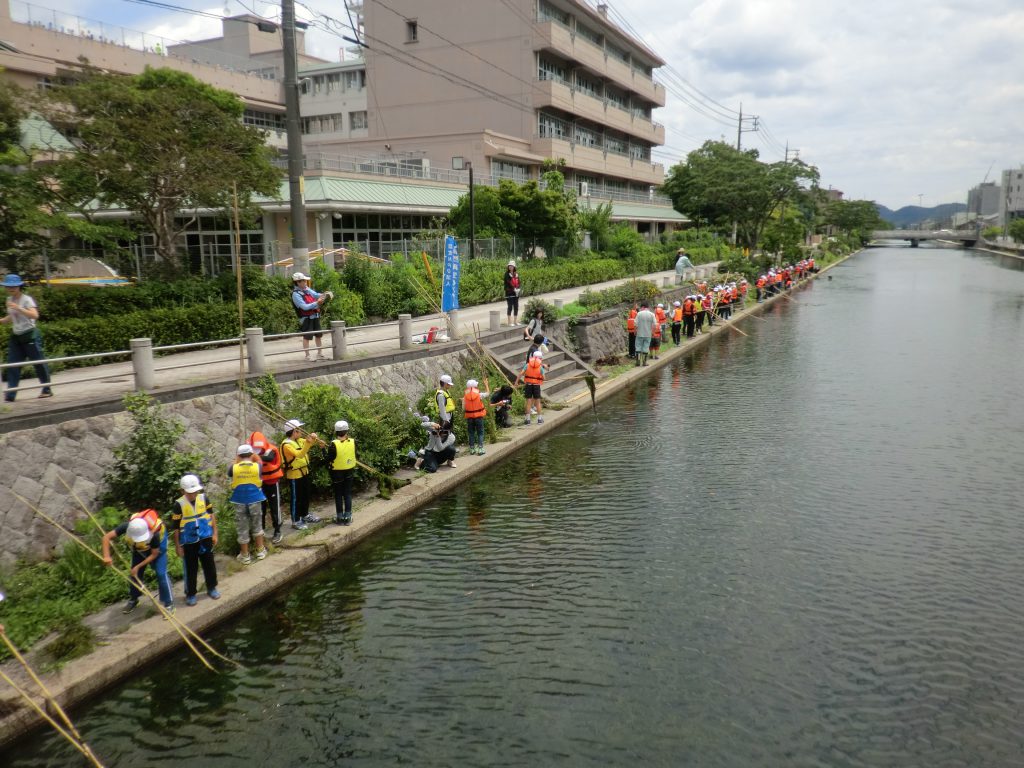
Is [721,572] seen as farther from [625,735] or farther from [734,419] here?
[734,419]

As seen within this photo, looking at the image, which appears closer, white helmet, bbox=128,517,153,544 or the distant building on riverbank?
white helmet, bbox=128,517,153,544

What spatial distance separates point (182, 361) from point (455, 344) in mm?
6528

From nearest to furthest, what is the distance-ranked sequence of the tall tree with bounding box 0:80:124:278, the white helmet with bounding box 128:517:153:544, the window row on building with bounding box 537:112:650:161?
the white helmet with bounding box 128:517:153:544 → the tall tree with bounding box 0:80:124:278 → the window row on building with bounding box 537:112:650:161

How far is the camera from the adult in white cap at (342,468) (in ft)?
37.5

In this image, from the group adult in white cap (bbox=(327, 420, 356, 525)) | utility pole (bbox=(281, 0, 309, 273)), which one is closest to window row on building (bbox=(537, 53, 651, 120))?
utility pole (bbox=(281, 0, 309, 273))

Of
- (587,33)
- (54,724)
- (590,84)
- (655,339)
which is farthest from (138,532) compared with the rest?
(587,33)

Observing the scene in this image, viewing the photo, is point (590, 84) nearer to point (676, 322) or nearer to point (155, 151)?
point (676, 322)

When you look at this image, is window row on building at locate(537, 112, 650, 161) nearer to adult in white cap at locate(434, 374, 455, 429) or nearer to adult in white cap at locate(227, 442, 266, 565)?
adult in white cap at locate(434, 374, 455, 429)

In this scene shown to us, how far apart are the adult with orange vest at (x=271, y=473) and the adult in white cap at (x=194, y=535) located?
60.8 inches

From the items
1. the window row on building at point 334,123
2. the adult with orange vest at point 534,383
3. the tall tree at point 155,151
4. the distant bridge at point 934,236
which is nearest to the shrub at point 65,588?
the adult with orange vest at point 534,383

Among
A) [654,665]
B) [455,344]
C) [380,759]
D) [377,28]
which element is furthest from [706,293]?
[377,28]

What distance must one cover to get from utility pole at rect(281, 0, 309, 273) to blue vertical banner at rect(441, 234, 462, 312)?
4126mm

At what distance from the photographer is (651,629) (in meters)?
8.81

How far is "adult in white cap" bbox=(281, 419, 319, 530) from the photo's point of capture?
11125mm
